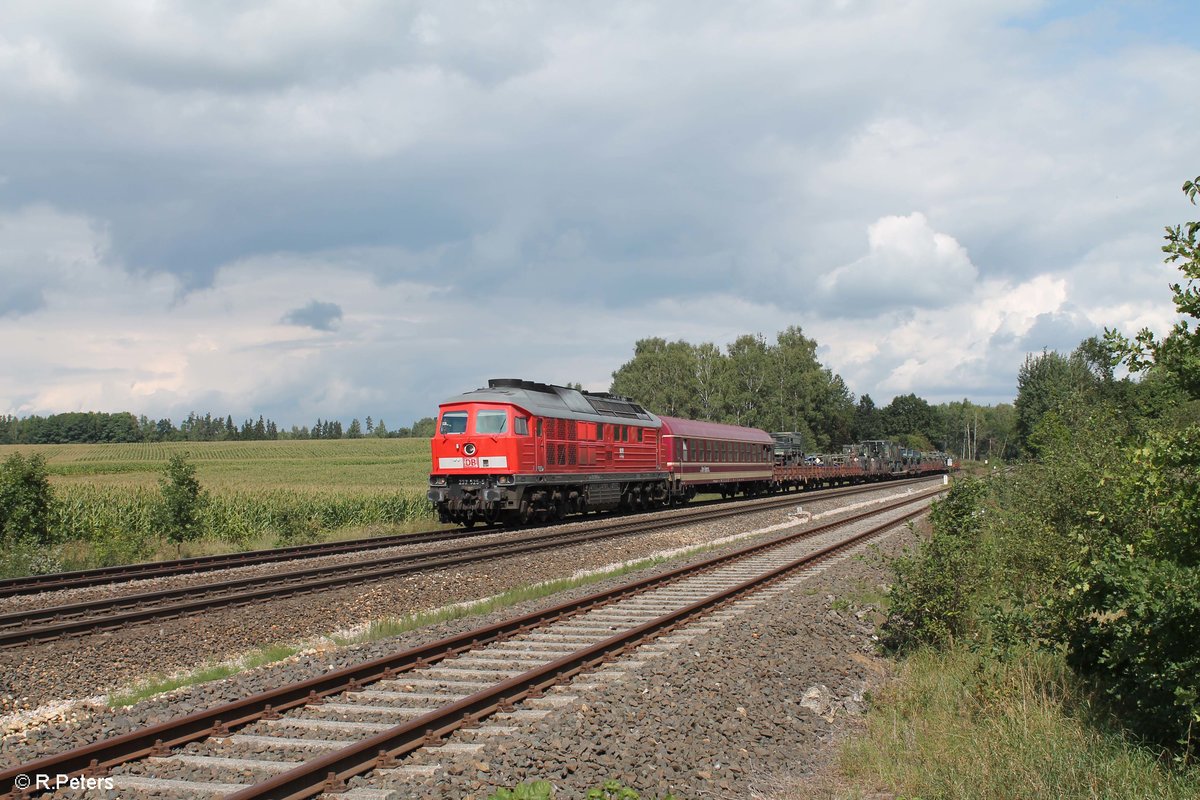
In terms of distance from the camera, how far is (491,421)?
23.6 meters

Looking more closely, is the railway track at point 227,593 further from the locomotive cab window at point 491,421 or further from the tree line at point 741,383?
the tree line at point 741,383

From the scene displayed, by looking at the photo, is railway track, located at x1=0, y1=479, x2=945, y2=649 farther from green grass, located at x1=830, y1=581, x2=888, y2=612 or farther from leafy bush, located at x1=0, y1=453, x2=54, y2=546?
leafy bush, located at x1=0, y1=453, x2=54, y2=546

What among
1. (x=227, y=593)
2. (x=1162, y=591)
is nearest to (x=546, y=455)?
(x=227, y=593)

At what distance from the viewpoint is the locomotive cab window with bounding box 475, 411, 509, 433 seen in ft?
76.7

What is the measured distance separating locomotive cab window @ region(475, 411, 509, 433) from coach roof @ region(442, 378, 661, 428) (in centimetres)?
35

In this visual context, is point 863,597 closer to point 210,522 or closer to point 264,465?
point 210,522

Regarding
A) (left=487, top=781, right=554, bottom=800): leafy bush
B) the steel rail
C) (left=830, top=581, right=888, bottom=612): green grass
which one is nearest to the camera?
(left=487, top=781, right=554, bottom=800): leafy bush

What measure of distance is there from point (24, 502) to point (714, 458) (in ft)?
84.1

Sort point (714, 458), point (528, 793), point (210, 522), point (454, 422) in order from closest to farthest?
point (528, 793)
point (454, 422)
point (210, 522)
point (714, 458)

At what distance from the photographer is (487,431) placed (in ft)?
77.1

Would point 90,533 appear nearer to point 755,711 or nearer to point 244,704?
point 244,704

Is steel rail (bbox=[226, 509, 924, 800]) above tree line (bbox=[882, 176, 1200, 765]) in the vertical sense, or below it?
below

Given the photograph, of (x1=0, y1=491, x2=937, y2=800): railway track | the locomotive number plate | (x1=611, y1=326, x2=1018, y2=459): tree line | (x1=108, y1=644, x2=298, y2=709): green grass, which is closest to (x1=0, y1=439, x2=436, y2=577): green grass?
the locomotive number plate

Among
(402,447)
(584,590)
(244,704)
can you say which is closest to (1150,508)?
(244,704)
